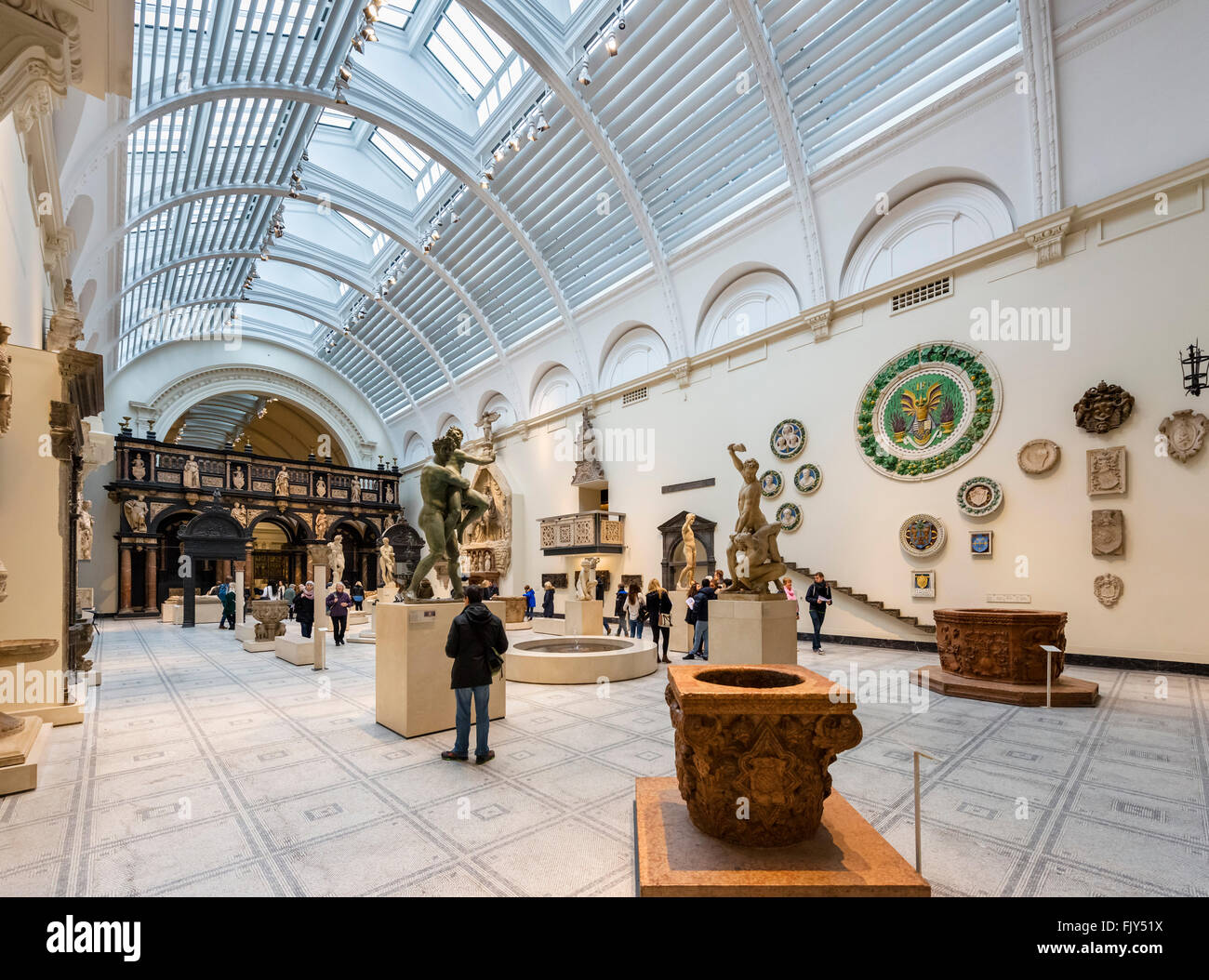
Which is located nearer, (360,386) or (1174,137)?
(1174,137)

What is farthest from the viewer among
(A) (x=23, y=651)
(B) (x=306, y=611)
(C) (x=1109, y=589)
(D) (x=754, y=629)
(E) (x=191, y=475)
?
(E) (x=191, y=475)

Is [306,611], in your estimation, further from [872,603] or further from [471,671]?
[872,603]

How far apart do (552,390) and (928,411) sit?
13.8m

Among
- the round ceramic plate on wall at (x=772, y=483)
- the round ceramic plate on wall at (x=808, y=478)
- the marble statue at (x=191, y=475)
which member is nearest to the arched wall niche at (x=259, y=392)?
the marble statue at (x=191, y=475)

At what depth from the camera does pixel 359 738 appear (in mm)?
Result: 5242

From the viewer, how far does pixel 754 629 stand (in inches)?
283

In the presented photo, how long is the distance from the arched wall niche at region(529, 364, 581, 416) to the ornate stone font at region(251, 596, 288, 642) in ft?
38.3

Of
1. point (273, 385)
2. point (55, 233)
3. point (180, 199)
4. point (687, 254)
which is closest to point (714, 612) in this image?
point (687, 254)

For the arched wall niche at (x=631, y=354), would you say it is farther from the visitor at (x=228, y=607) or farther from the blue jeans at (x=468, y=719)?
the blue jeans at (x=468, y=719)

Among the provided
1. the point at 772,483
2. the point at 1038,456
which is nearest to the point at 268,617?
the point at 772,483

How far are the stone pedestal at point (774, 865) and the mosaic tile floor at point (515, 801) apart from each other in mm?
221
